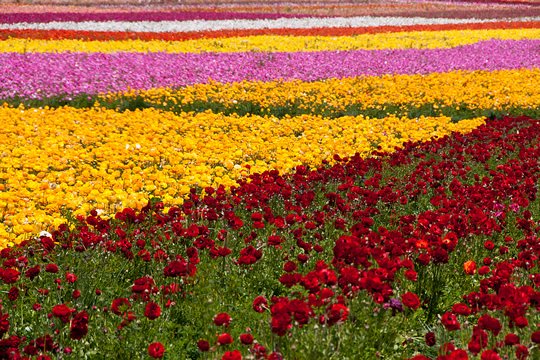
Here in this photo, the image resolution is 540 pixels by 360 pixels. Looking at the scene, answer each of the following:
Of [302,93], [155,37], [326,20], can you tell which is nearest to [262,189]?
[302,93]

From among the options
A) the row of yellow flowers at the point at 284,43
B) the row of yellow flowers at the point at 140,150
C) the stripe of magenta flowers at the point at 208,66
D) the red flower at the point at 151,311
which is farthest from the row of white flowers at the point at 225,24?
the red flower at the point at 151,311

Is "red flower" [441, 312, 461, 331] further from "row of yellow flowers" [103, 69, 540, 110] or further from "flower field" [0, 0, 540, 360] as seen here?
"row of yellow flowers" [103, 69, 540, 110]

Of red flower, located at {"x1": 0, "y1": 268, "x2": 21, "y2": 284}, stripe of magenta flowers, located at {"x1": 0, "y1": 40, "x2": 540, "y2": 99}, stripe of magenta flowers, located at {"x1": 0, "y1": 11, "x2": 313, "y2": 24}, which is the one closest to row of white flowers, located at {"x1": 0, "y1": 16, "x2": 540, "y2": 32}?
stripe of magenta flowers, located at {"x1": 0, "y1": 11, "x2": 313, "y2": 24}

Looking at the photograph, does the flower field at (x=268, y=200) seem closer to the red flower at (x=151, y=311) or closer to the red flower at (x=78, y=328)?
the red flower at (x=78, y=328)

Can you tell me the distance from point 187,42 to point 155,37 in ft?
8.08

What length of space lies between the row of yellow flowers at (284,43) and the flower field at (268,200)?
0.22 meters

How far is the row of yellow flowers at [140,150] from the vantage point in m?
7.38

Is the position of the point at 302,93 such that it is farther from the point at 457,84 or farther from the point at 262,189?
the point at 262,189

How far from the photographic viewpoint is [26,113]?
503 inches

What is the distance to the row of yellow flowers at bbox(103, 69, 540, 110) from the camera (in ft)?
48.3

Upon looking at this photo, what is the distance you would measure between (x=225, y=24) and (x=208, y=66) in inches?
679

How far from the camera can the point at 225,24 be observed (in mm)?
34812

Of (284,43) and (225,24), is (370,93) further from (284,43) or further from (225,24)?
(225,24)

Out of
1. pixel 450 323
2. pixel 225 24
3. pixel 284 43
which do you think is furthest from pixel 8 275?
pixel 225 24
